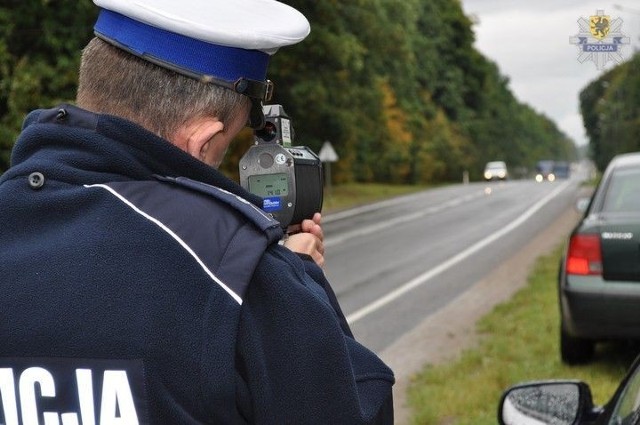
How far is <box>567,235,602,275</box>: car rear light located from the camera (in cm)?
672

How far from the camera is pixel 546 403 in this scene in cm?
288

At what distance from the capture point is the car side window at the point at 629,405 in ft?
7.93

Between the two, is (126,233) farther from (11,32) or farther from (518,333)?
(11,32)

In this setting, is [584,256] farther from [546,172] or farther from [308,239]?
[546,172]

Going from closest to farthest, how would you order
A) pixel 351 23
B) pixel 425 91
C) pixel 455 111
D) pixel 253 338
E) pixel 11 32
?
pixel 253 338 < pixel 11 32 < pixel 351 23 < pixel 425 91 < pixel 455 111

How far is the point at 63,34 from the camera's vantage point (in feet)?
74.7

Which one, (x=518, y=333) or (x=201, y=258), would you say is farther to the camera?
(x=518, y=333)

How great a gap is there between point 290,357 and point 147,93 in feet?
1.46

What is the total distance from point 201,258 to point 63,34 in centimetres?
2238

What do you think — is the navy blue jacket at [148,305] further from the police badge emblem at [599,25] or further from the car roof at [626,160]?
the car roof at [626,160]

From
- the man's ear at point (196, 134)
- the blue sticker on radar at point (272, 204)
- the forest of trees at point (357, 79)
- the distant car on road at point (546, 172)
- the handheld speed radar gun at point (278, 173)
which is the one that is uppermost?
the forest of trees at point (357, 79)

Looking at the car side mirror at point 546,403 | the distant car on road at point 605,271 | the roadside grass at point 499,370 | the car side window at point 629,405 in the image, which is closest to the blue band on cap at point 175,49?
the car side window at point 629,405

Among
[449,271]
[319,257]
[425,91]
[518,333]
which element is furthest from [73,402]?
[425,91]

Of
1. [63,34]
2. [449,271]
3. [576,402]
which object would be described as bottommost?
[449,271]
